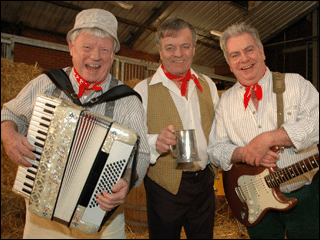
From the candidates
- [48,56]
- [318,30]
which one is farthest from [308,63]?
[48,56]

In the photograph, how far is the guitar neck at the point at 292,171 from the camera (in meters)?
1.61

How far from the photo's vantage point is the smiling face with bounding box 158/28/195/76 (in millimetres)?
2051

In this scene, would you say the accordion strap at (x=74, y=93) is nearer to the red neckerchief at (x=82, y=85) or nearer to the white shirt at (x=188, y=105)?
the red neckerchief at (x=82, y=85)

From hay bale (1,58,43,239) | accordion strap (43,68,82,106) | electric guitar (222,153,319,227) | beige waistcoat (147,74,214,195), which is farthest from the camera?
hay bale (1,58,43,239)

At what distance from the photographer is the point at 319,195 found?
169cm

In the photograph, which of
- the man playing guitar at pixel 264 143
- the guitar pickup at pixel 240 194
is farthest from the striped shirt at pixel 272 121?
the guitar pickup at pixel 240 194

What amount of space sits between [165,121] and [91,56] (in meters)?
0.77

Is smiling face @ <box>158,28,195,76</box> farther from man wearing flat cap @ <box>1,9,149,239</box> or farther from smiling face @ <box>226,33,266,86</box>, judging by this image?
man wearing flat cap @ <box>1,9,149,239</box>

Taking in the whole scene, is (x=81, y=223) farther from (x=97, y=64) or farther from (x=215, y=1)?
(x=215, y=1)

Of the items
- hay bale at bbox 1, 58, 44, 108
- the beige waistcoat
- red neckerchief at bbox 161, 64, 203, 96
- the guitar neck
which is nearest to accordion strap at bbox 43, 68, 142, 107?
the beige waistcoat

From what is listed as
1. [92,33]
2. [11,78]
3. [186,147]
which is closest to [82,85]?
[92,33]

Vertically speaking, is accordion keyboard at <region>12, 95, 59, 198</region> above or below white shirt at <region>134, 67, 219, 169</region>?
below

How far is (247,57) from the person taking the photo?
70.8 inches

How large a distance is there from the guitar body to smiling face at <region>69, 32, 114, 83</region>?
1.20 meters
